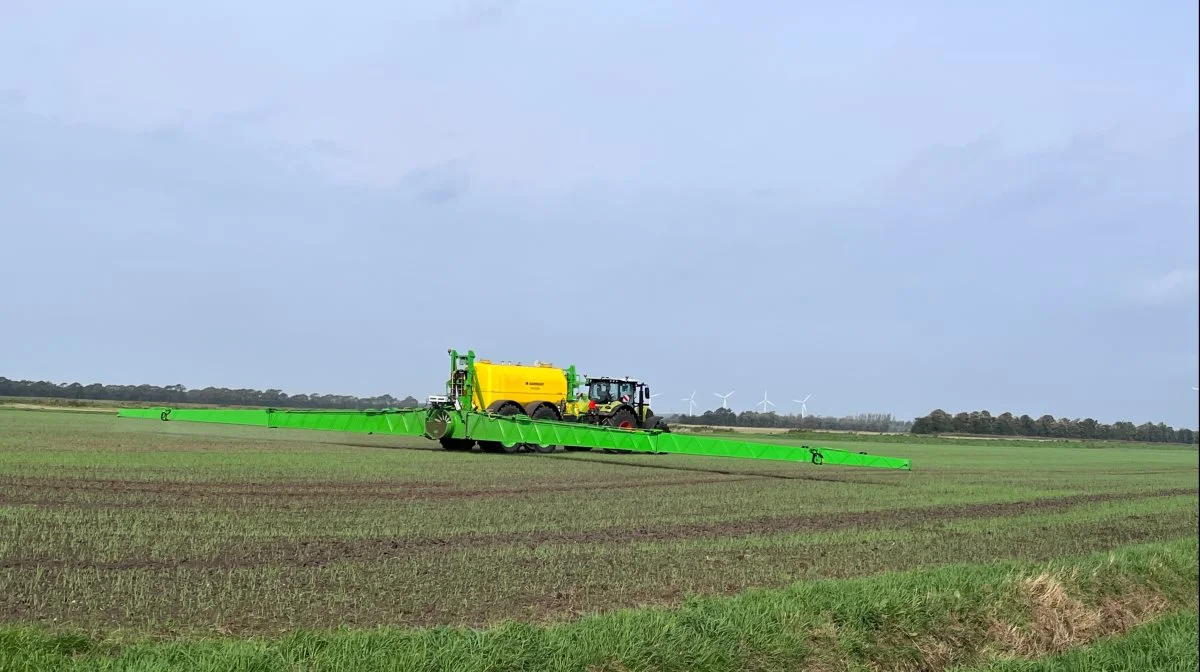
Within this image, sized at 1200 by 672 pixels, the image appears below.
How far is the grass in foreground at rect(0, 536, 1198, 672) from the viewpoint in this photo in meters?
6.84

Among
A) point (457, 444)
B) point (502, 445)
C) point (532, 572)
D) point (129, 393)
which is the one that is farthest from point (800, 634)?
point (457, 444)

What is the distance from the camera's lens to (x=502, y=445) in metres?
34.6

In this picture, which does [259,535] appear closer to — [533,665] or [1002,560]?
[533,665]

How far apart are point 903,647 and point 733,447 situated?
17.6 metres

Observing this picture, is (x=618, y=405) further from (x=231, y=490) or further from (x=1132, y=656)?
(x=1132, y=656)

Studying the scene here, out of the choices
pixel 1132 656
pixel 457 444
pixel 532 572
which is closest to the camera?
pixel 1132 656

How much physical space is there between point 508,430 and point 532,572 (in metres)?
20.8

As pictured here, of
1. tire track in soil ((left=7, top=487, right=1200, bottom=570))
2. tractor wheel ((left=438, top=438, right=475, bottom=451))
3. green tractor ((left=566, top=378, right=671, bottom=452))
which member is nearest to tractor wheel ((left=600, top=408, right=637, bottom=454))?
green tractor ((left=566, top=378, right=671, bottom=452))

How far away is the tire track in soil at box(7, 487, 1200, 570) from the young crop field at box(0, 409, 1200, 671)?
7 centimetres

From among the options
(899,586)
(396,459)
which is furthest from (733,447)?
(899,586)

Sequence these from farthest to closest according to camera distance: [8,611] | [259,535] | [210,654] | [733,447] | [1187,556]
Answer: [733,447] → [1187,556] → [259,535] → [8,611] → [210,654]

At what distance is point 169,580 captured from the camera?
947cm

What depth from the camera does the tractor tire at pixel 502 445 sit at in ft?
113

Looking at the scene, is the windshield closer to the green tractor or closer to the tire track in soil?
the green tractor
